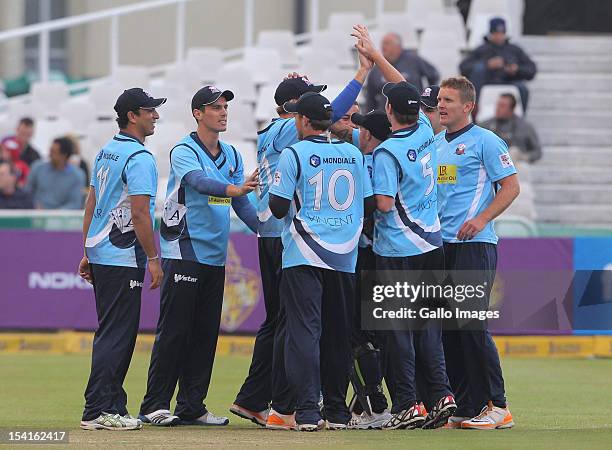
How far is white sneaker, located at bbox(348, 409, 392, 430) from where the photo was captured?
10727 mm

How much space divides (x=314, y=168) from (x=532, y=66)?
37.8 ft

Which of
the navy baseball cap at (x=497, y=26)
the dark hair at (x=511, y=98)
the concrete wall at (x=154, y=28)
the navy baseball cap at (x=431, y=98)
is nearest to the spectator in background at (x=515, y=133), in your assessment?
the dark hair at (x=511, y=98)

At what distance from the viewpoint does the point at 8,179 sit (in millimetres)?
18047

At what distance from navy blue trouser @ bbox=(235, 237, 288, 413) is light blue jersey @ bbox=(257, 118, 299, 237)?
0.28 ft

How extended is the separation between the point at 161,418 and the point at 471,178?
2.72 metres

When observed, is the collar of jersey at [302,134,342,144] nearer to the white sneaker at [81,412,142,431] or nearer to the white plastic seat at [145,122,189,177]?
the white sneaker at [81,412,142,431]

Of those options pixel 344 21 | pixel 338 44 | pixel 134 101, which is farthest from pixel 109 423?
pixel 344 21

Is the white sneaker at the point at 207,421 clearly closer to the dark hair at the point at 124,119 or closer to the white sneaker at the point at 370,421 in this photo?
the white sneaker at the point at 370,421

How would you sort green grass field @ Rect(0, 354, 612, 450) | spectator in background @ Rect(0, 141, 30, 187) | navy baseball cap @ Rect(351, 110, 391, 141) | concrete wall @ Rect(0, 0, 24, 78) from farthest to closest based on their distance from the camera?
1. concrete wall @ Rect(0, 0, 24, 78)
2. spectator in background @ Rect(0, 141, 30, 187)
3. navy baseball cap @ Rect(351, 110, 391, 141)
4. green grass field @ Rect(0, 354, 612, 450)

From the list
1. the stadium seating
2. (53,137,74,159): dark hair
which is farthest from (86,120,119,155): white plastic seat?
(53,137,74,159): dark hair

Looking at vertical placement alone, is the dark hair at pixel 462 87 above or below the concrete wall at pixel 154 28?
below

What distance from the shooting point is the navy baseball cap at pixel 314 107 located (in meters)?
10.3

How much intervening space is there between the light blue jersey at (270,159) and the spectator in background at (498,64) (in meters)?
10.5

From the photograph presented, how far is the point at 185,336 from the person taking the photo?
10.9 metres
